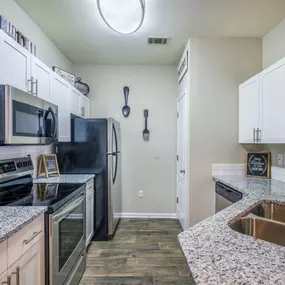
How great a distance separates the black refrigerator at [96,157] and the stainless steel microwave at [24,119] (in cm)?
101

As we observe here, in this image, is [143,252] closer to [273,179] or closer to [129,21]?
[273,179]

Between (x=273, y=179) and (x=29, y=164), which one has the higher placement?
(x=29, y=164)

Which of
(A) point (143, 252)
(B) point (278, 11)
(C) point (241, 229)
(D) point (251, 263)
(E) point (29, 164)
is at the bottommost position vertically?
(A) point (143, 252)

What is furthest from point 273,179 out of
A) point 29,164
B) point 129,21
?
point 29,164

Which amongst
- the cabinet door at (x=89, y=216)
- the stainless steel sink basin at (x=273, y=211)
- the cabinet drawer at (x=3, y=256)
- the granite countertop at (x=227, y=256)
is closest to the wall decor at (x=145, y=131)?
the cabinet door at (x=89, y=216)

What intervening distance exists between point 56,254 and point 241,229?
1.22 metres

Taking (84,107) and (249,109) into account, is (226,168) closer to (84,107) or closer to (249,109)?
(249,109)

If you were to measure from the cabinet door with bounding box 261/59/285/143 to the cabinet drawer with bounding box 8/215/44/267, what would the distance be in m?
2.08

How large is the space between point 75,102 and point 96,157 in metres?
0.83

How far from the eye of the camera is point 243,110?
307cm

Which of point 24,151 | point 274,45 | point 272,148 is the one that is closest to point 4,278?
point 24,151

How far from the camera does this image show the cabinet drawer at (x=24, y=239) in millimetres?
1243

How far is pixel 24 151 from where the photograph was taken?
2.61 meters

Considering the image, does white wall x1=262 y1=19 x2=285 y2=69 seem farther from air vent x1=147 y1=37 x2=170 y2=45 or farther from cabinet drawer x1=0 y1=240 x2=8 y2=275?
cabinet drawer x1=0 y1=240 x2=8 y2=275
